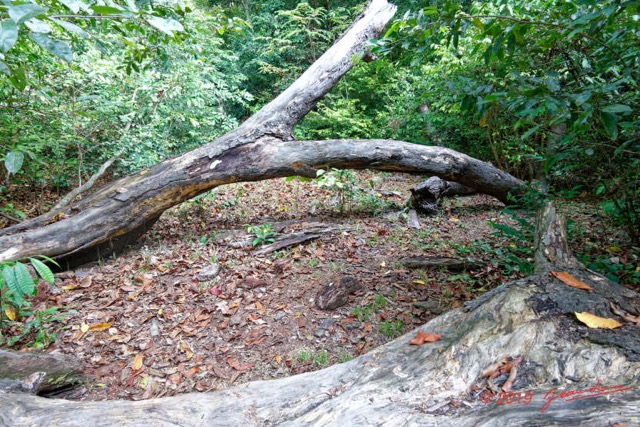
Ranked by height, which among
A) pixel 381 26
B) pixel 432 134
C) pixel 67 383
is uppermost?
pixel 381 26

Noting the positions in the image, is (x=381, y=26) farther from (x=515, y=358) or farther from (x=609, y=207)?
(x=515, y=358)

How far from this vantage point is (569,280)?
6.46 ft

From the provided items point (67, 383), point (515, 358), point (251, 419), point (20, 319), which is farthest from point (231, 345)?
point (515, 358)

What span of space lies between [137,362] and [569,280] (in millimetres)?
3171

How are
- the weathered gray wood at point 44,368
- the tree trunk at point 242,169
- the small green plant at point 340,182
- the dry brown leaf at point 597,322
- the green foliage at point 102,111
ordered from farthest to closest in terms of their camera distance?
the small green plant at point 340,182, the green foliage at point 102,111, the tree trunk at point 242,169, the weathered gray wood at point 44,368, the dry brown leaf at point 597,322

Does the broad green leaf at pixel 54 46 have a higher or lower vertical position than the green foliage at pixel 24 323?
higher

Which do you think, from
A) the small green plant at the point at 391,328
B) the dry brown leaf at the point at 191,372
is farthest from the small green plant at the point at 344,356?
the dry brown leaf at the point at 191,372

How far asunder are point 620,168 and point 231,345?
3819mm

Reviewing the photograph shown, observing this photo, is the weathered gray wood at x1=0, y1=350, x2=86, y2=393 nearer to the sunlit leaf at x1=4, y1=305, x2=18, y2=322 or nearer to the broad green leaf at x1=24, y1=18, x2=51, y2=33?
the sunlit leaf at x1=4, y1=305, x2=18, y2=322

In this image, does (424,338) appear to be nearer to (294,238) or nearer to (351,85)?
(294,238)

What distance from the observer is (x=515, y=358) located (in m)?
1.62

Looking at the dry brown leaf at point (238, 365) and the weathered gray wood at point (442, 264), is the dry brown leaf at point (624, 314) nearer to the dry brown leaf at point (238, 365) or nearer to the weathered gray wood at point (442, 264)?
the weathered gray wood at point (442, 264)

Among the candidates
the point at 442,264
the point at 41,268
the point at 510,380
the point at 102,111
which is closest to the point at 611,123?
the point at 510,380

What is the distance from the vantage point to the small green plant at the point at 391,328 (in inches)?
120
